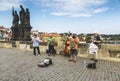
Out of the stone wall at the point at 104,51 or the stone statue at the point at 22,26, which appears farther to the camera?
the stone statue at the point at 22,26

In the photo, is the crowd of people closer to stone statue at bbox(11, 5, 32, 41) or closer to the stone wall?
the stone wall

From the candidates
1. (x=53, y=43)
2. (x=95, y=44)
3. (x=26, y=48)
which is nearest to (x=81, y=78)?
(x=95, y=44)

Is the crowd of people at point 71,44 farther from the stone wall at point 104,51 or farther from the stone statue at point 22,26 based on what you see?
the stone statue at point 22,26

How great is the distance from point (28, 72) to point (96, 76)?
2633mm

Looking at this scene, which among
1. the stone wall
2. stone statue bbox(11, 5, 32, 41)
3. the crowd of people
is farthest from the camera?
stone statue bbox(11, 5, 32, 41)

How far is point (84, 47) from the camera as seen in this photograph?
15594 millimetres

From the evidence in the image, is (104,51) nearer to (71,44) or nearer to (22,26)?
(71,44)

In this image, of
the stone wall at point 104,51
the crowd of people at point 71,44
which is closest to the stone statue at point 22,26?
the stone wall at point 104,51

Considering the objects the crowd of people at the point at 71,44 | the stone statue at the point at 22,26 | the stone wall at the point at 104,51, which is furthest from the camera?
the stone statue at the point at 22,26

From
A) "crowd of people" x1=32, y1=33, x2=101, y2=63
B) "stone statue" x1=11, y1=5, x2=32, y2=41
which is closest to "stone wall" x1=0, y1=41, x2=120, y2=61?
"crowd of people" x1=32, y1=33, x2=101, y2=63

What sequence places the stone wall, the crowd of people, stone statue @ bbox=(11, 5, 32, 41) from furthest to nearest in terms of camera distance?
stone statue @ bbox=(11, 5, 32, 41)
the stone wall
the crowd of people

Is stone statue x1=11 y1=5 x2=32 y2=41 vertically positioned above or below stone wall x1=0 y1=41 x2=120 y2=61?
above

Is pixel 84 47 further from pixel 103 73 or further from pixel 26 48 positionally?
pixel 26 48

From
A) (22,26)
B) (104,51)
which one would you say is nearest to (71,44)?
(104,51)
